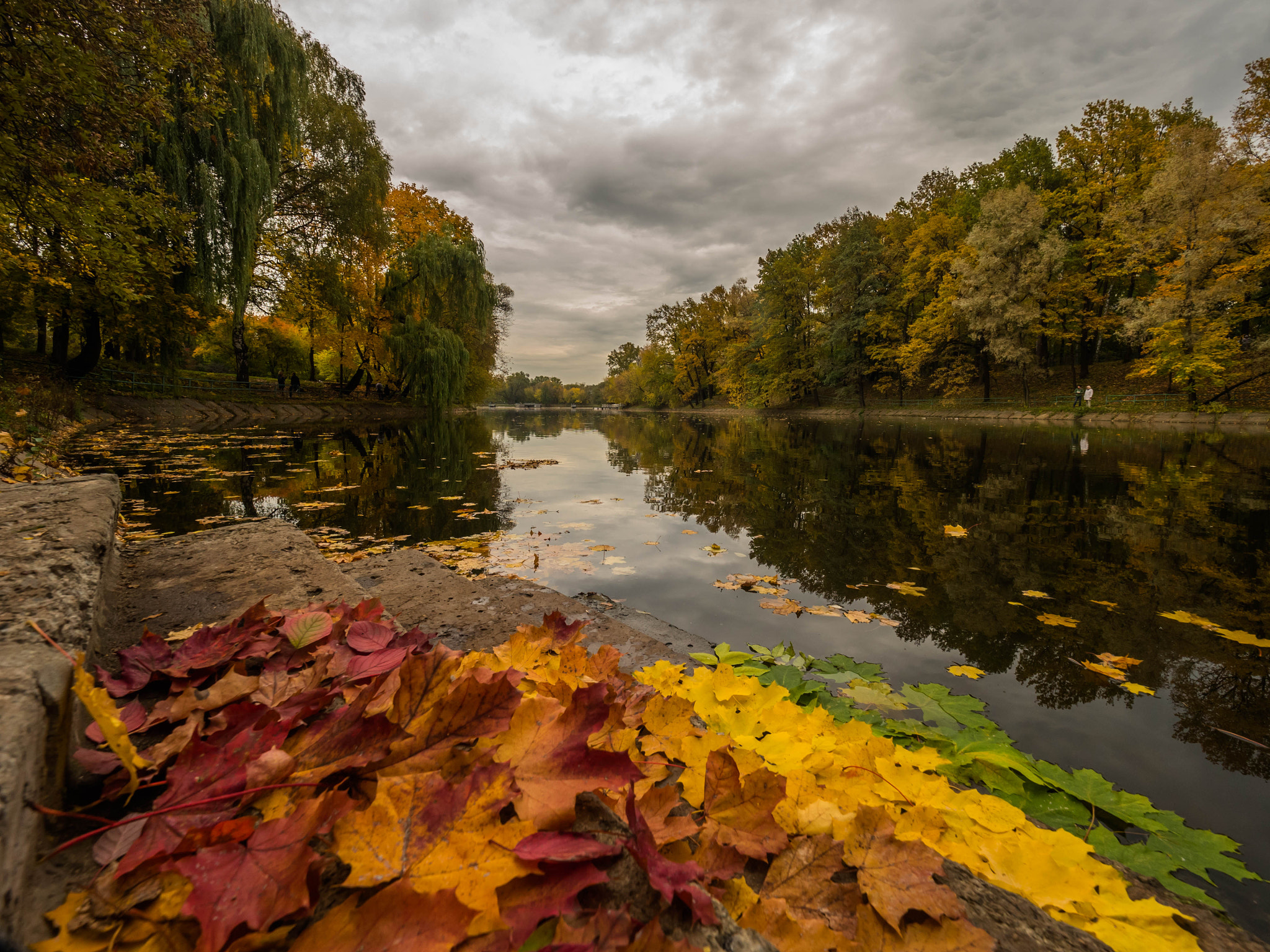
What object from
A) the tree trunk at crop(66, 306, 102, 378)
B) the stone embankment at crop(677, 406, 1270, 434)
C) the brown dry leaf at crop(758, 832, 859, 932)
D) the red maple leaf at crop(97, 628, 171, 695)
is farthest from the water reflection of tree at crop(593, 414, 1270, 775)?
the tree trunk at crop(66, 306, 102, 378)

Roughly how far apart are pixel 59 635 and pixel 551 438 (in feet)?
67.6

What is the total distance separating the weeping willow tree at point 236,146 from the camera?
1184 centimetres

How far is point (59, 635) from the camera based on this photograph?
3.35 ft

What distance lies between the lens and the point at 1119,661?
246 cm

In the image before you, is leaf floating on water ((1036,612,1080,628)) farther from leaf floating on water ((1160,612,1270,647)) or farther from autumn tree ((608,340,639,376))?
autumn tree ((608,340,639,376))

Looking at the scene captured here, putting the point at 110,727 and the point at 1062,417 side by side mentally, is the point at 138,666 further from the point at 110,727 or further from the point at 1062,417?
the point at 1062,417

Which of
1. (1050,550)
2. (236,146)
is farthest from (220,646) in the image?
(236,146)

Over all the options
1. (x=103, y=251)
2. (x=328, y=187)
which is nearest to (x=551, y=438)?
(x=328, y=187)

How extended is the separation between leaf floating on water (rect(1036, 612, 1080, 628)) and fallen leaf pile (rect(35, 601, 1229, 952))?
228cm

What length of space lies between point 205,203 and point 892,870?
17.4m

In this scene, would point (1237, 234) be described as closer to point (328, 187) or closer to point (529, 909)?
point (529, 909)

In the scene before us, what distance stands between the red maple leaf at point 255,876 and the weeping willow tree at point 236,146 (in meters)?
15.8

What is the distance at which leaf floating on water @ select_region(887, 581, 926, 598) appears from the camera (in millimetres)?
3359

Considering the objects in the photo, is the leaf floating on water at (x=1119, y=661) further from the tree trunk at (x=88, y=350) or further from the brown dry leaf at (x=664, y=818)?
the tree trunk at (x=88, y=350)
